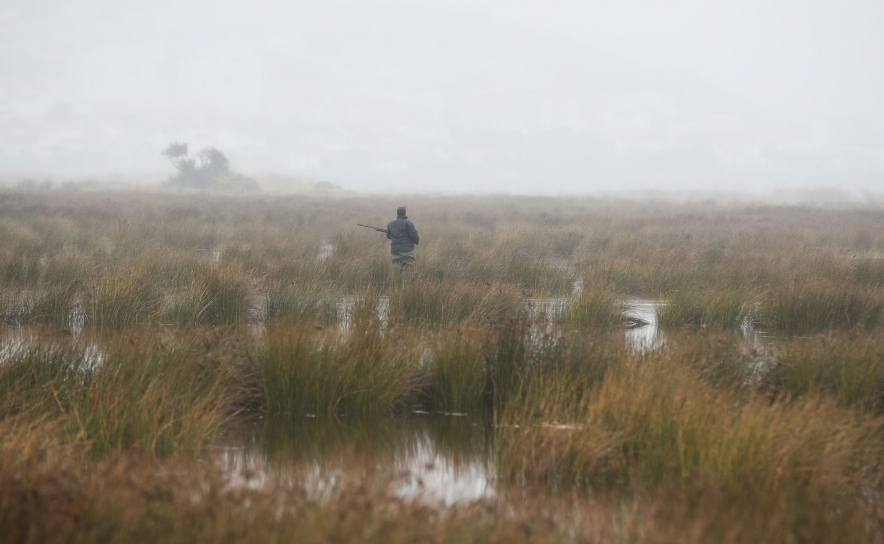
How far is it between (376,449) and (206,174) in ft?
281

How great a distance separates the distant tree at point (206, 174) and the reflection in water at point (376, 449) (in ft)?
260

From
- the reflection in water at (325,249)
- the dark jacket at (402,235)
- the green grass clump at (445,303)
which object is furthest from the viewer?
→ the reflection in water at (325,249)

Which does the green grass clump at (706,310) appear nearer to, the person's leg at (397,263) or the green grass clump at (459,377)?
the person's leg at (397,263)

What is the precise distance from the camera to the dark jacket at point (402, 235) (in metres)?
14.3

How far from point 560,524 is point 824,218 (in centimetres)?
3905

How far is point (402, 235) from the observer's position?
14484 millimetres

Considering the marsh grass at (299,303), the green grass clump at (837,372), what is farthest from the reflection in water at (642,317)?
the marsh grass at (299,303)

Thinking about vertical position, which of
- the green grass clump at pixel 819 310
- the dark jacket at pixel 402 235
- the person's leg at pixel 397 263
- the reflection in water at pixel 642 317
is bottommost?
the reflection in water at pixel 642 317

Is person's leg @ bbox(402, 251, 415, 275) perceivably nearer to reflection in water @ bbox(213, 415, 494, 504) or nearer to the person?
the person

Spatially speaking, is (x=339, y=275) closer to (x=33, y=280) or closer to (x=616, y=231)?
(x=33, y=280)

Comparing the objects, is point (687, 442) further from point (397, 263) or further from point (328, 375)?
point (397, 263)

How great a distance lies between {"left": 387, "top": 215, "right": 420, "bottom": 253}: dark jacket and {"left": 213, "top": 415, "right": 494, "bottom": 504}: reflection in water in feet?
23.1

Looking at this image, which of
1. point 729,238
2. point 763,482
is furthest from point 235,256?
point 729,238

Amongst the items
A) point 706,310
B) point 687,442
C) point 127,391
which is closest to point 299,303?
point 706,310
